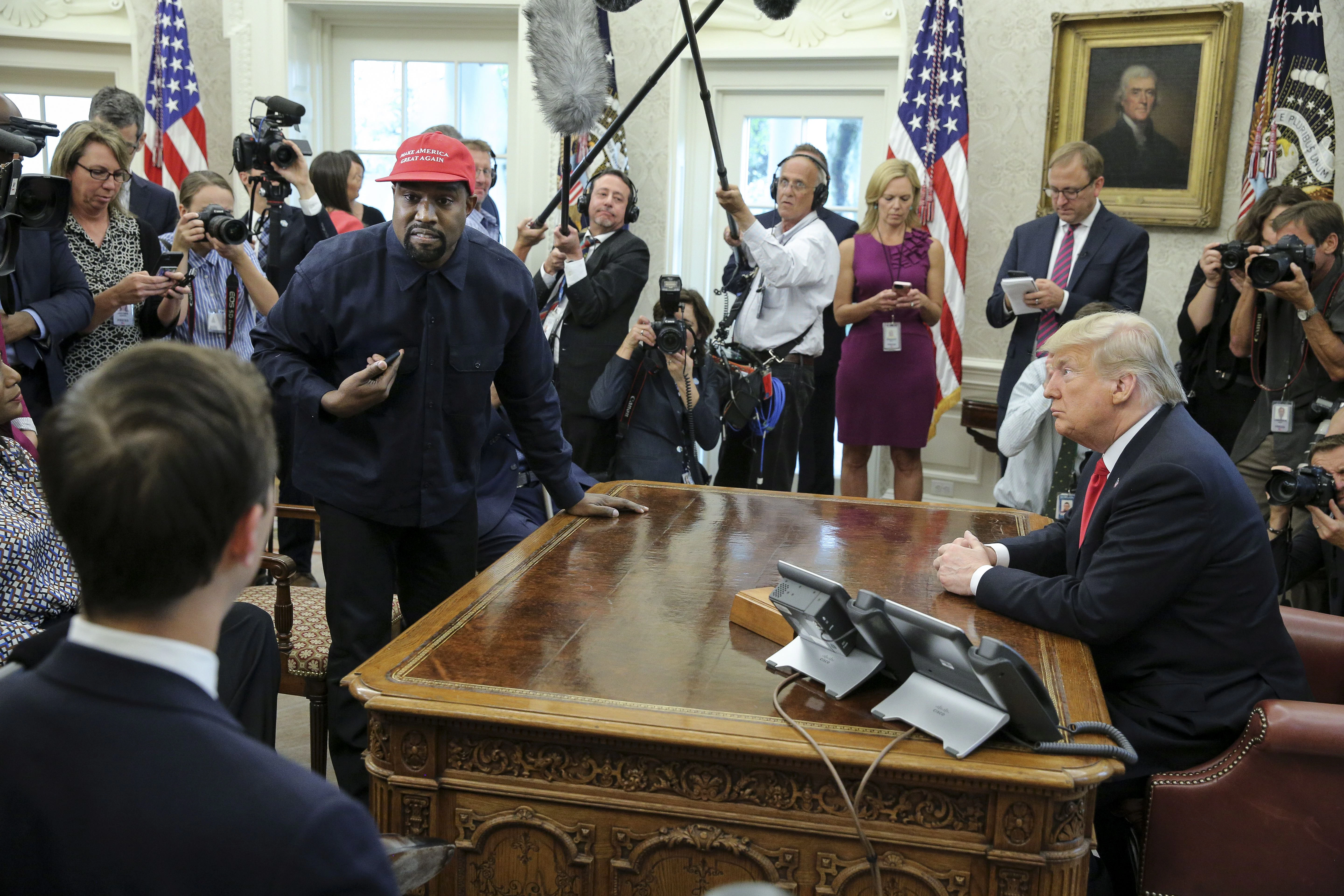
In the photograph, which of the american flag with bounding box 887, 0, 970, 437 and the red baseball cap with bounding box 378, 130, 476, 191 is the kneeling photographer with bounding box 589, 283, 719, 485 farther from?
the american flag with bounding box 887, 0, 970, 437

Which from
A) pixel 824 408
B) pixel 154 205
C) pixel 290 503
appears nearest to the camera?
pixel 290 503

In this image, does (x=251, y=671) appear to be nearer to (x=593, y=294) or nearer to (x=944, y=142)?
(x=593, y=294)

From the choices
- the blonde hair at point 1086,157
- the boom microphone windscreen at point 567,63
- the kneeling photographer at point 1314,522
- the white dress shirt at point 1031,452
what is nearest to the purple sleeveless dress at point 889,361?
the blonde hair at point 1086,157

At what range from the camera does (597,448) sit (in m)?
3.92

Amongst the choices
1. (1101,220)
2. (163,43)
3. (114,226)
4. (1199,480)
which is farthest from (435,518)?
(163,43)

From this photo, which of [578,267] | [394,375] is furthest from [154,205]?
[394,375]

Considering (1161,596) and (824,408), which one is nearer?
(1161,596)

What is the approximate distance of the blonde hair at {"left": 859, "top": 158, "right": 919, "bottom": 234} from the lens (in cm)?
471

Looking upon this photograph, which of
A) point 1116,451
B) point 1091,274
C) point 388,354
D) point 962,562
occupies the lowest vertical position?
point 962,562

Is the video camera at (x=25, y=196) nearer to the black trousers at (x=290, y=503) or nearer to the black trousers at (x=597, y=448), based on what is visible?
the black trousers at (x=290, y=503)

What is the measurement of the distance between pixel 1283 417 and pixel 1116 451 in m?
1.80

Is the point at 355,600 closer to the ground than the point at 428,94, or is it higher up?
closer to the ground

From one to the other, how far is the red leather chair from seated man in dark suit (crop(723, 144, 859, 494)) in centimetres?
317

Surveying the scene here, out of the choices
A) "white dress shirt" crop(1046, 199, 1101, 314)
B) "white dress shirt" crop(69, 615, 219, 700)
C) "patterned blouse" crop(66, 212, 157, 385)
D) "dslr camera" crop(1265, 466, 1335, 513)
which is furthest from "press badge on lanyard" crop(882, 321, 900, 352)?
"white dress shirt" crop(69, 615, 219, 700)
